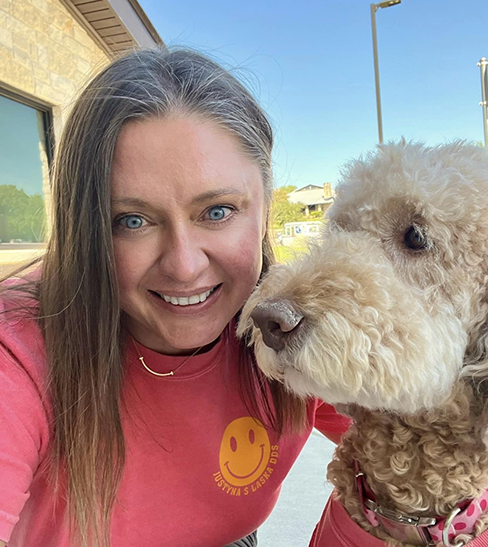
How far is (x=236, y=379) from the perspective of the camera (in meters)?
1.07

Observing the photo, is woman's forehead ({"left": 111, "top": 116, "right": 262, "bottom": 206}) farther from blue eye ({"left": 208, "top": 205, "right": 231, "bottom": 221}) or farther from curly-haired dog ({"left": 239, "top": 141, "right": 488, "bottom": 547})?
curly-haired dog ({"left": 239, "top": 141, "right": 488, "bottom": 547})

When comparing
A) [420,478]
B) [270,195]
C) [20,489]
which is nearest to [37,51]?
[270,195]

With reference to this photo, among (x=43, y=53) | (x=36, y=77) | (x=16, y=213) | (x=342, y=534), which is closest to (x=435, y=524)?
(x=342, y=534)

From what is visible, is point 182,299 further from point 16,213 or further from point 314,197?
point 16,213

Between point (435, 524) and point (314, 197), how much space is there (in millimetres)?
1001

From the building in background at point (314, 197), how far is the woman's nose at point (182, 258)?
13.6 inches

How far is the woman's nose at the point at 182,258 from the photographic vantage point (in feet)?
2.73

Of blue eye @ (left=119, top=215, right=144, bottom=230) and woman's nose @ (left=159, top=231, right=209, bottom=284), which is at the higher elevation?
blue eye @ (left=119, top=215, right=144, bottom=230)

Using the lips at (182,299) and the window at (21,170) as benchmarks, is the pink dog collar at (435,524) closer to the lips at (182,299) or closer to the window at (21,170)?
the lips at (182,299)

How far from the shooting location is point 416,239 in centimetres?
82

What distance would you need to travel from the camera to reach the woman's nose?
831 millimetres

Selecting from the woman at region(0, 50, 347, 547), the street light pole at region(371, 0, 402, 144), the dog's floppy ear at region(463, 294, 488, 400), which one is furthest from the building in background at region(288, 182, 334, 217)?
the street light pole at region(371, 0, 402, 144)

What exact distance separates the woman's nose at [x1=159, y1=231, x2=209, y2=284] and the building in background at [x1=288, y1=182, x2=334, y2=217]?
1.13ft

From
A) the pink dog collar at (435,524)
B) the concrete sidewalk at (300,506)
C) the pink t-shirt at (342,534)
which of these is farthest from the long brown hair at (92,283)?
the concrete sidewalk at (300,506)
